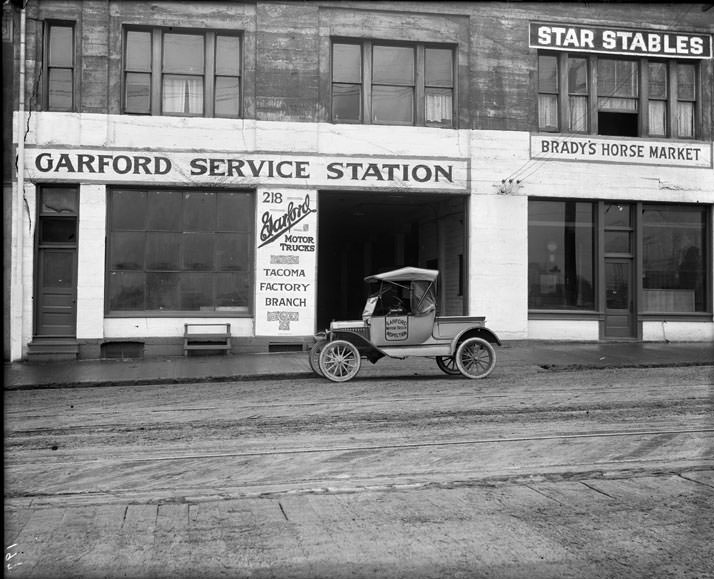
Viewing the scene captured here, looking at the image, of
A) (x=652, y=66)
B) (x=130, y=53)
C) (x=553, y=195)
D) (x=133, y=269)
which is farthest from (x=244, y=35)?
(x=652, y=66)

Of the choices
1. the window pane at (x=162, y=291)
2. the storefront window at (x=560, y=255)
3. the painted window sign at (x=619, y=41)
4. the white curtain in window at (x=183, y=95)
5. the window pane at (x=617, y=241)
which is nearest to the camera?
the window pane at (x=162, y=291)

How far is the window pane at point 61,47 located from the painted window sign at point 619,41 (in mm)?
11699

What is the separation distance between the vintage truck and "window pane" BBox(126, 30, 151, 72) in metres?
8.97

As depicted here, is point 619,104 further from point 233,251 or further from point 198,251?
point 198,251

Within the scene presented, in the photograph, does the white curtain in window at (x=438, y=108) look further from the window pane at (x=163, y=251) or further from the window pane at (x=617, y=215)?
the window pane at (x=163, y=251)

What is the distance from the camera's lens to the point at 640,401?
10.3 m

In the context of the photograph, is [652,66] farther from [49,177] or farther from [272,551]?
[272,551]

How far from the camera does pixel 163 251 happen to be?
58.8 feet

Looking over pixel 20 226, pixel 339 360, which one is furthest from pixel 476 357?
pixel 20 226

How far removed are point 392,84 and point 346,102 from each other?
1334mm

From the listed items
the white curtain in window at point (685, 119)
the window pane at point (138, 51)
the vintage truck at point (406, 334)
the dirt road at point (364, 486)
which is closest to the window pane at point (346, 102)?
the window pane at point (138, 51)

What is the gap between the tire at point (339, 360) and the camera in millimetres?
12961

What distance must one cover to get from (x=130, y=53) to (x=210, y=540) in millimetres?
15795

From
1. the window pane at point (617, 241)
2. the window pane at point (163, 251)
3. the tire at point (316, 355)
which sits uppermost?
the window pane at point (617, 241)
